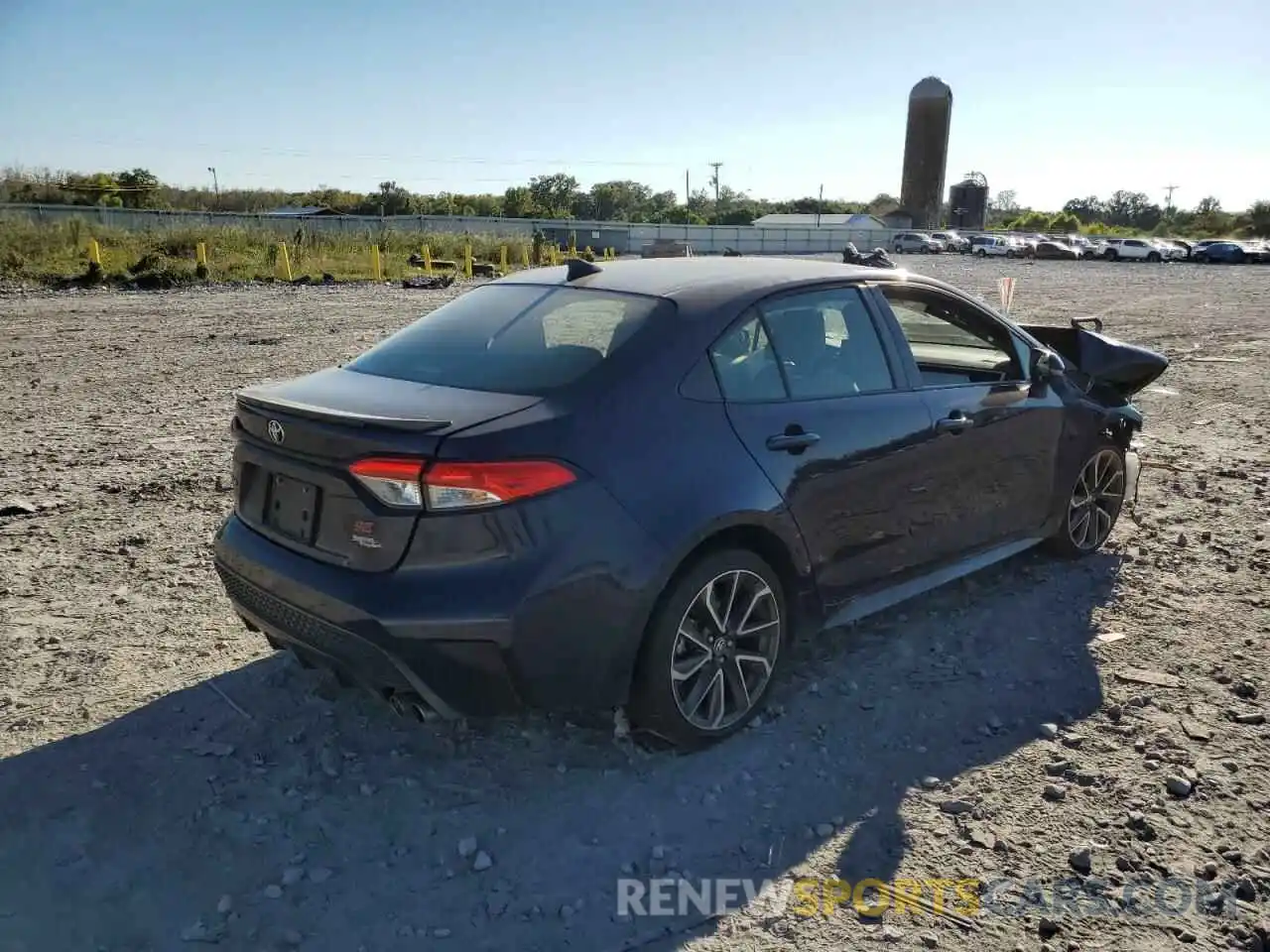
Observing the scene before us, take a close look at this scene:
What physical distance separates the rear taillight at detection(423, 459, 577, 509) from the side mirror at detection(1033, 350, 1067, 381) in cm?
307

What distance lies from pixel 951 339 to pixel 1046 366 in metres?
0.55

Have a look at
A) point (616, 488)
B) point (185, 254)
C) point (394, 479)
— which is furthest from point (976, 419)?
point (185, 254)

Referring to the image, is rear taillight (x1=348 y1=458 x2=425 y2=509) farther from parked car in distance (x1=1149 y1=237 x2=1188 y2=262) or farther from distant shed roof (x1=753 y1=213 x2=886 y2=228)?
distant shed roof (x1=753 y1=213 x2=886 y2=228)

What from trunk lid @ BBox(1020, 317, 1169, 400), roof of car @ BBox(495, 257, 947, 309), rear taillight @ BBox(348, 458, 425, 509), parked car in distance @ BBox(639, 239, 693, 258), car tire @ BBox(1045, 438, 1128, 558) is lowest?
car tire @ BBox(1045, 438, 1128, 558)

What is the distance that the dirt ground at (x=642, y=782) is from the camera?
2635mm

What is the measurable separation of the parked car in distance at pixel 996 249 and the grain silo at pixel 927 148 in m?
35.9

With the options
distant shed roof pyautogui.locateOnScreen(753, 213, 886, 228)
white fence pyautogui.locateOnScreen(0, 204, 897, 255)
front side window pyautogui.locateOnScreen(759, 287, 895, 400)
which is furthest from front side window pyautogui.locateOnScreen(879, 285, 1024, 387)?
distant shed roof pyautogui.locateOnScreen(753, 213, 886, 228)

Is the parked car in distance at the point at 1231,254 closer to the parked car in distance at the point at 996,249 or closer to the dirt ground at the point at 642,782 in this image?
the parked car in distance at the point at 996,249

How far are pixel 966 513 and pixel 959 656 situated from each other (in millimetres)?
647

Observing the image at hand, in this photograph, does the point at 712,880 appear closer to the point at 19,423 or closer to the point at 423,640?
the point at 423,640

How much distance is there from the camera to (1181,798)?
3193 mm

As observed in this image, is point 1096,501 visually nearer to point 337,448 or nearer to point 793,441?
point 793,441

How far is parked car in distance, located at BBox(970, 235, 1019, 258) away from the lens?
6412 centimetres

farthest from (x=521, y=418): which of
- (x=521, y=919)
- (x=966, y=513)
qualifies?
(x=966, y=513)
